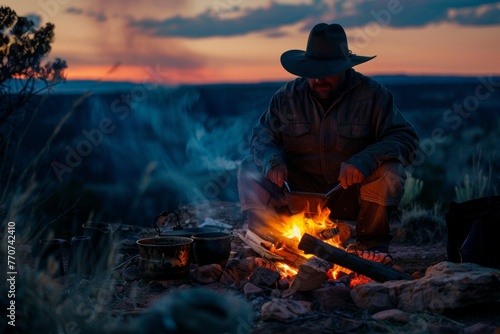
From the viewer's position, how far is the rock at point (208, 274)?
4406 millimetres

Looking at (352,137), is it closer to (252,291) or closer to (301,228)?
(301,228)

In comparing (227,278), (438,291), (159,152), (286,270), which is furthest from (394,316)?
(159,152)

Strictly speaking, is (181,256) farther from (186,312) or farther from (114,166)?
(114,166)

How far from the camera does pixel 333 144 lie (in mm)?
5395

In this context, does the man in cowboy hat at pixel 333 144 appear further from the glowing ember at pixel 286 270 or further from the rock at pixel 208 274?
the rock at pixel 208 274

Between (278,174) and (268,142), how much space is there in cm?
65

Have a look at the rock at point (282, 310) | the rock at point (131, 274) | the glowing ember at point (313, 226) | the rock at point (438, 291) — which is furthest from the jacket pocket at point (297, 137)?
the rock at point (282, 310)

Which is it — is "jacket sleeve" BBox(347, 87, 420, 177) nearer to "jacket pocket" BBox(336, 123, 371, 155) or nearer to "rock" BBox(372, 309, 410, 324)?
"jacket pocket" BBox(336, 123, 371, 155)

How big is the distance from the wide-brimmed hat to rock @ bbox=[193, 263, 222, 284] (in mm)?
1869

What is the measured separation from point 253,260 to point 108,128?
44.7 feet

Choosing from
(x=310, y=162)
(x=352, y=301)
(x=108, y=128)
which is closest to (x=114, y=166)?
(x=108, y=128)

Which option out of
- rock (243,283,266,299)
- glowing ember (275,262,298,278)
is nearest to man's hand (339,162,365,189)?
glowing ember (275,262,298,278)

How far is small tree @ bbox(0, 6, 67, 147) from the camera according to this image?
634 cm

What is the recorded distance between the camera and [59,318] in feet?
9.57
